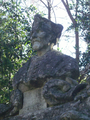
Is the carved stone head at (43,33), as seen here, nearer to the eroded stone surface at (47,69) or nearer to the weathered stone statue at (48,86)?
the weathered stone statue at (48,86)

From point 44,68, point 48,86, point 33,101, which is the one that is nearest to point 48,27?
point 44,68

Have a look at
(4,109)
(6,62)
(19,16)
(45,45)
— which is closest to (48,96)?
(4,109)

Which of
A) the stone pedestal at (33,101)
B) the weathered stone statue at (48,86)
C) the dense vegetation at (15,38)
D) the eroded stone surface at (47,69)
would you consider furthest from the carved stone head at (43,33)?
the dense vegetation at (15,38)

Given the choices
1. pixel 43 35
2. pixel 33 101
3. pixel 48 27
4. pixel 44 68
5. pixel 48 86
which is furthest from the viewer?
pixel 48 27

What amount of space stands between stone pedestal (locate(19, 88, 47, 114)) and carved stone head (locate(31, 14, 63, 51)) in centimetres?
127

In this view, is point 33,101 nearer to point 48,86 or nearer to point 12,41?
point 48,86

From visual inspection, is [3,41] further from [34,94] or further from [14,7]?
[34,94]

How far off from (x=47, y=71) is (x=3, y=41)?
4728 millimetres

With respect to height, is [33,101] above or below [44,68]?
below

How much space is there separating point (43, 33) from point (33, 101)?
1865 millimetres

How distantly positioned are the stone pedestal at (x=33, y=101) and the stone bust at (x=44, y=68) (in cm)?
4

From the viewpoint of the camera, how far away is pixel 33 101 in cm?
597

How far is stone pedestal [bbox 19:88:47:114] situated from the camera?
18.8 feet

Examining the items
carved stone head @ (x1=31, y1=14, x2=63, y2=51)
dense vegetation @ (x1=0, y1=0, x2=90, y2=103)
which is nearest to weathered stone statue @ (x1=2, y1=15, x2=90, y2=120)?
carved stone head @ (x1=31, y1=14, x2=63, y2=51)
